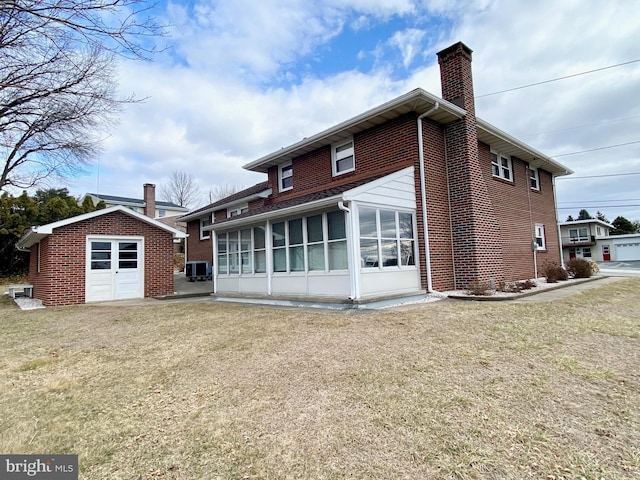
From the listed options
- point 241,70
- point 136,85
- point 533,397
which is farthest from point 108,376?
point 241,70

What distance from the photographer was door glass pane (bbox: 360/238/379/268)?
8500mm

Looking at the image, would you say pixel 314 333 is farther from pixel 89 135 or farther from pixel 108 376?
pixel 89 135

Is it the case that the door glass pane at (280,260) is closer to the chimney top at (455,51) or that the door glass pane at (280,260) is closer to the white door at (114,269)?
the white door at (114,269)

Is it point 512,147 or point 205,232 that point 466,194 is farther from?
point 205,232

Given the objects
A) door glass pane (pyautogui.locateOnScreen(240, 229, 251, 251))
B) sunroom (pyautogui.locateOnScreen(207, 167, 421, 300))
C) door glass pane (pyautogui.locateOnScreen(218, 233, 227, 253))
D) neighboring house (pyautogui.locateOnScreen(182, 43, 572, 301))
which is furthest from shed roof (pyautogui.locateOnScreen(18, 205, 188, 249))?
sunroom (pyautogui.locateOnScreen(207, 167, 421, 300))

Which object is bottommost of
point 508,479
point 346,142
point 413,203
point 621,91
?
point 508,479

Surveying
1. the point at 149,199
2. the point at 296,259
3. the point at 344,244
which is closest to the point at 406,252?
the point at 344,244

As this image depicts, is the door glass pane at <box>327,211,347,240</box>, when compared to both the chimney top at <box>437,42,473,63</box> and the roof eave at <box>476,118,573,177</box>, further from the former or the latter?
the chimney top at <box>437,42,473,63</box>

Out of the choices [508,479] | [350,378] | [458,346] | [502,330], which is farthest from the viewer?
[502,330]

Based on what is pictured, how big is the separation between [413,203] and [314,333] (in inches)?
217

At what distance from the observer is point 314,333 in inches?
234

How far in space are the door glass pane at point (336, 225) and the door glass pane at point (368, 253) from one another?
546 millimetres

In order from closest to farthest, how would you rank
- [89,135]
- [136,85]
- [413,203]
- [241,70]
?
1. [136,85]
2. [413,203]
3. [241,70]
4. [89,135]

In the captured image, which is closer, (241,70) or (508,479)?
(508,479)
